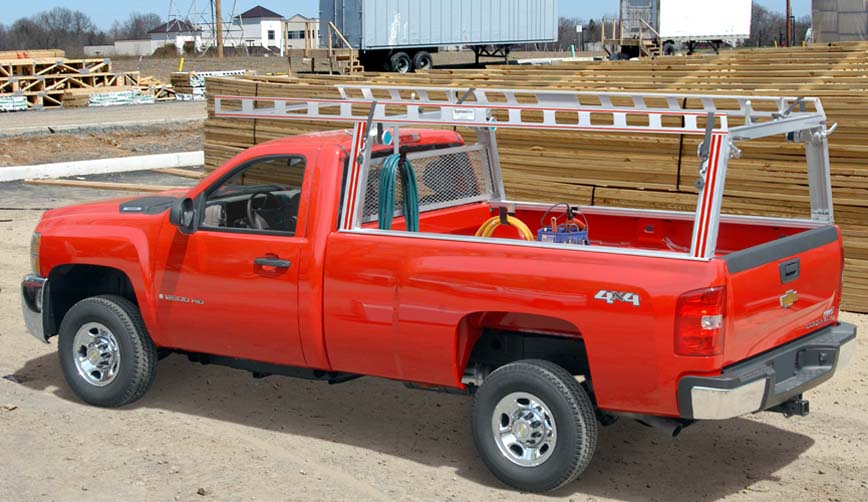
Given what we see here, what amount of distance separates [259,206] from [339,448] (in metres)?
1.49

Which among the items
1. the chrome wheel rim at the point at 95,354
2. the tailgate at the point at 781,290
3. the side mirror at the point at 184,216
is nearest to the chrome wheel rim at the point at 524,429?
the tailgate at the point at 781,290

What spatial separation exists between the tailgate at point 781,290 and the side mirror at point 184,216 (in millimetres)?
3123

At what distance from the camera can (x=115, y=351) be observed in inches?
295

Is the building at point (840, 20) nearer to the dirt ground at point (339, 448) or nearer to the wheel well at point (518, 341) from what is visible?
the dirt ground at point (339, 448)

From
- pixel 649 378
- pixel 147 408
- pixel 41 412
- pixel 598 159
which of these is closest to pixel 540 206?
pixel 649 378

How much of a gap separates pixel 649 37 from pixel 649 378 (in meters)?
51.0

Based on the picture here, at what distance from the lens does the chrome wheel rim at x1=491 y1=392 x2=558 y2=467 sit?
5.92 metres

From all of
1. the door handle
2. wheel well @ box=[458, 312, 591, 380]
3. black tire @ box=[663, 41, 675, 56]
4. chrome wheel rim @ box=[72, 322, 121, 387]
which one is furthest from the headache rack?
black tire @ box=[663, 41, 675, 56]

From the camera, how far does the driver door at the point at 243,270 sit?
668cm

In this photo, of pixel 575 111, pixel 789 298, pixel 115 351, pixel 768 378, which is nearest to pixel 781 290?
pixel 789 298

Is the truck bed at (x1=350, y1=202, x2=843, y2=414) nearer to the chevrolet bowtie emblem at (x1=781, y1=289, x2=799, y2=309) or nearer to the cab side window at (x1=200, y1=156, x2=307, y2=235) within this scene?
the chevrolet bowtie emblem at (x1=781, y1=289, x2=799, y2=309)

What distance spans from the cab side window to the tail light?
2.34 metres

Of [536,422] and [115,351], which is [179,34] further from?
[536,422]

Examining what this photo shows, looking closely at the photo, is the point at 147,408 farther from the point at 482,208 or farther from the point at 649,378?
the point at 649,378
